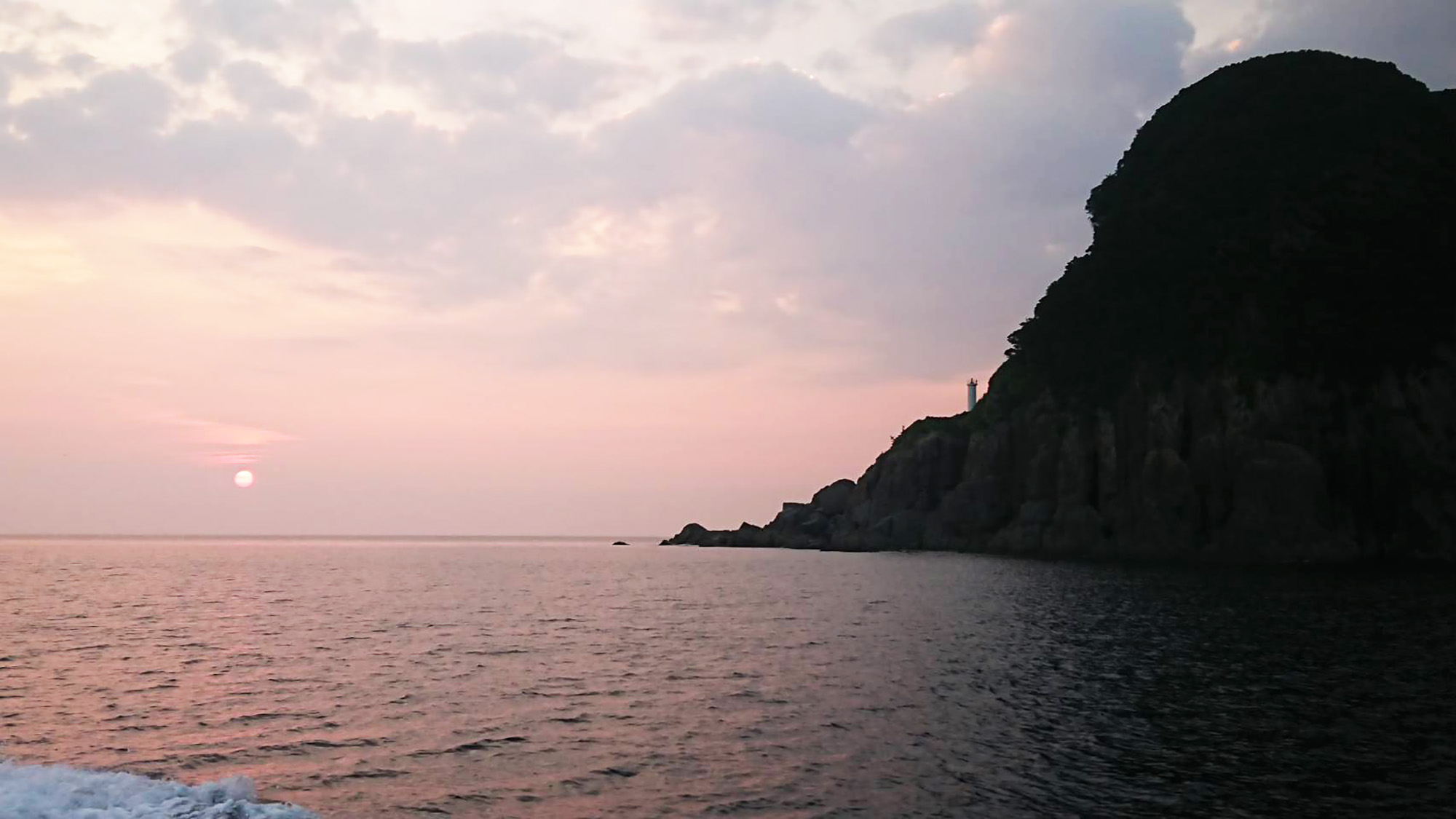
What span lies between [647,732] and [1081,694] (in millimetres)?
14850

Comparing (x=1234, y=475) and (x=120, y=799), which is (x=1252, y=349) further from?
(x=120, y=799)

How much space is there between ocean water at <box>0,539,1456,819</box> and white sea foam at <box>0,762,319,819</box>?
0.09 m

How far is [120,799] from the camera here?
18516mm

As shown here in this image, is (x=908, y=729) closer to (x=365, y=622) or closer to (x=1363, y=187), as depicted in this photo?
(x=365, y=622)

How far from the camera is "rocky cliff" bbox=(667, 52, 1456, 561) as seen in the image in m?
97.5

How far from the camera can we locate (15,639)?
4544 cm

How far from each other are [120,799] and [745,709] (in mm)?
16647

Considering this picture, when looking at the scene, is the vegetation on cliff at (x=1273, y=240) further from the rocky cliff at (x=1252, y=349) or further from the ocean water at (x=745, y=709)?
the ocean water at (x=745, y=709)

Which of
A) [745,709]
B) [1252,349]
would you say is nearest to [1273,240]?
[1252,349]

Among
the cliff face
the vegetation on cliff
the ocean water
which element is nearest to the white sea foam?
the ocean water

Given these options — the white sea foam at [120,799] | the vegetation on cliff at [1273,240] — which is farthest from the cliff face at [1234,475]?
the white sea foam at [120,799]

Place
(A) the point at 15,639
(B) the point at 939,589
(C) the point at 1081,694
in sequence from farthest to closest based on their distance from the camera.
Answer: (B) the point at 939,589
(A) the point at 15,639
(C) the point at 1081,694

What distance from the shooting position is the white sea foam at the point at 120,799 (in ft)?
57.4

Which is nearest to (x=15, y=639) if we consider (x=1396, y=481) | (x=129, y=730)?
(x=129, y=730)
